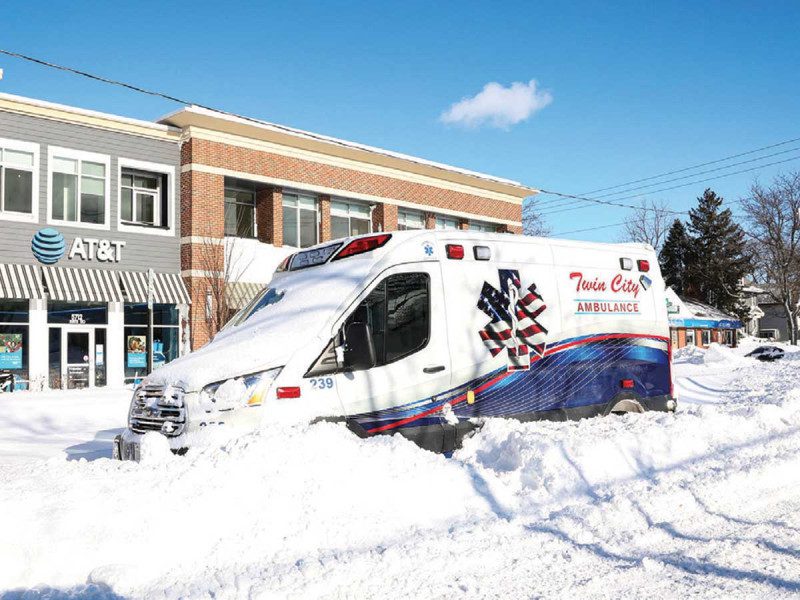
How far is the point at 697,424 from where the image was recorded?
8.36 metres

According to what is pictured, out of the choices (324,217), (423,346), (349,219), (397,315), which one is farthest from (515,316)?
(349,219)

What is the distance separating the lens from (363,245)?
8.00 meters

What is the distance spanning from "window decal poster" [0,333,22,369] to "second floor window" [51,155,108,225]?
12.3ft

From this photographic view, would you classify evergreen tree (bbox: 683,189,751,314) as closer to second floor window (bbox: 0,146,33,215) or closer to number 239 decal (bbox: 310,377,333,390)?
second floor window (bbox: 0,146,33,215)

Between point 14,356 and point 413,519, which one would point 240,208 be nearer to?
point 14,356

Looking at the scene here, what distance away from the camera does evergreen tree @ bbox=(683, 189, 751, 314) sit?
7150cm

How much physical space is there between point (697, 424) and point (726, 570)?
11.8 feet

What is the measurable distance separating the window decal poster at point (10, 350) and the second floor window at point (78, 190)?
3741 millimetres

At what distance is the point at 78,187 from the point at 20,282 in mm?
3479

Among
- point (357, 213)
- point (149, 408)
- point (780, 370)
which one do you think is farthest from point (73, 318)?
point (780, 370)

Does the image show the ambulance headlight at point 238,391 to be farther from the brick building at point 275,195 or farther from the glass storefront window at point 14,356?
the brick building at point 275,195

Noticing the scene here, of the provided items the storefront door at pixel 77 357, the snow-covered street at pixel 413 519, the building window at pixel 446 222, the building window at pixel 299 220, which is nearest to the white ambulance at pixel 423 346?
the snow-covered street at pixel 413 519

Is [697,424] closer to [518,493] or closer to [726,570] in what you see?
[518,493]

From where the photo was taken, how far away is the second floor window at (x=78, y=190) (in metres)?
23.7
